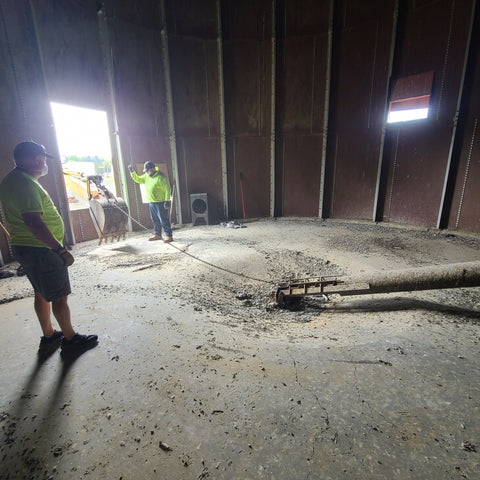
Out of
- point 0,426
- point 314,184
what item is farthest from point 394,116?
point 0,426

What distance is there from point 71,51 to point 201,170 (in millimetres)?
3952

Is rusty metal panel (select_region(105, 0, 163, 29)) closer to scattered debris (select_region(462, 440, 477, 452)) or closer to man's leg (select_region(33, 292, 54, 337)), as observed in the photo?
man's leg (select_region(33, 292, 54, 337))

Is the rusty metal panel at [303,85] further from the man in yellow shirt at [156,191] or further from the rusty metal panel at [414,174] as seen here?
the man in yellow shirt at [156,191]

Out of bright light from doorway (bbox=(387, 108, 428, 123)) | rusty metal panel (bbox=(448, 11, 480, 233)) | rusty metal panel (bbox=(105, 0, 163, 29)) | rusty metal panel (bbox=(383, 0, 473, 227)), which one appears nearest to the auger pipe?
rusty metal panel (bbox=(448, 11, 480, 233))

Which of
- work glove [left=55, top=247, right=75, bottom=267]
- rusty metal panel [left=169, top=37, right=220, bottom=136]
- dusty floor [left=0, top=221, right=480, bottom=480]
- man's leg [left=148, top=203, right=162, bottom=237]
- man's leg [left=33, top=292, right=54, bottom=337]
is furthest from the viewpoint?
rusty metal panel [left=169, top=37, right=220, bottom=136]

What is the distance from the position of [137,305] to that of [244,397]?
1.95 m

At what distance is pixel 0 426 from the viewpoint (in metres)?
1.75

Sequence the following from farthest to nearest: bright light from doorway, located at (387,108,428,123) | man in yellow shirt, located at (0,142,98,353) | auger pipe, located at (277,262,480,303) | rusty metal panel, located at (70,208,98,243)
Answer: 1. rusty metal panel, located at (70,208,98,243)
2. bright light from doorway, located at (387,108,428,123)
3. auger pipe, located at (277,262,480,303)
4. man in yellow shirt, located at (0,142,98,353)

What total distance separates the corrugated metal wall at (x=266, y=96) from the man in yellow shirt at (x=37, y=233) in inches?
156

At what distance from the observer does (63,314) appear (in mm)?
2451

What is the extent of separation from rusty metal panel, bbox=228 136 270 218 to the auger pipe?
5610mm

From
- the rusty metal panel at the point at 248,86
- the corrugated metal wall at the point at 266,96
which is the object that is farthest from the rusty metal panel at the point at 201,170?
the rusty metal panel at the point at 248,86

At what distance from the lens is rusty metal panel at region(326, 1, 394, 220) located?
23.4ft

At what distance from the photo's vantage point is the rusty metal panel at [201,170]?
812 cm
